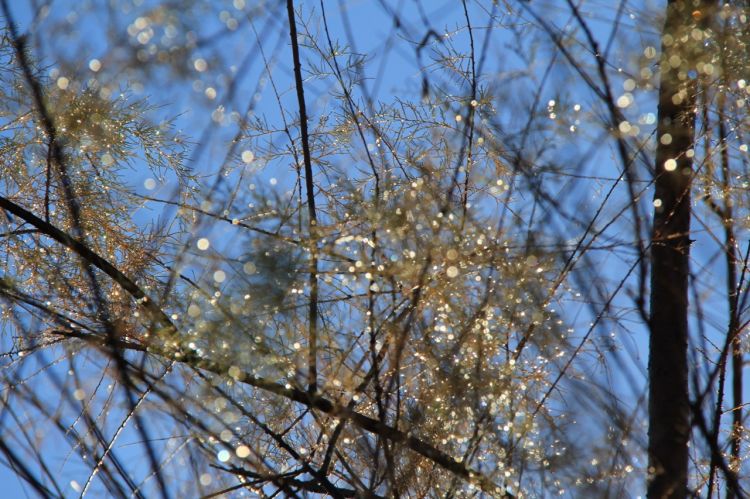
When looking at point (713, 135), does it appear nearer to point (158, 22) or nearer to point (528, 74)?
point (528, 74)

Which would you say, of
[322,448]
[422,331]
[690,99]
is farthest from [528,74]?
[322,448]

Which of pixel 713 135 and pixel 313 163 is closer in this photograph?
pixel 713 135

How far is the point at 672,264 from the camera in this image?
57 centimetres

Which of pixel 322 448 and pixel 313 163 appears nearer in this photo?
pixel 322 448

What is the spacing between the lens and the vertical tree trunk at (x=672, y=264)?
518mm

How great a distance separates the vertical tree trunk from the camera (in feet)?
1.70

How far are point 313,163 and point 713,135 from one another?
1.14 feet

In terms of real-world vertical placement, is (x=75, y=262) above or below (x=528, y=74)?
below

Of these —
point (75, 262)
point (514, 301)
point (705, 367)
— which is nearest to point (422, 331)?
point (514, 301)

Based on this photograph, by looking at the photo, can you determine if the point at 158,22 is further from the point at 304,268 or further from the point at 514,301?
the point at 514,301

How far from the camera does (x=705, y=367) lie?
560 millimetres

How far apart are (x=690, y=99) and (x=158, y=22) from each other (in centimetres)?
43

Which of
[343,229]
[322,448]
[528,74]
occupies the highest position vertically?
[528,74]

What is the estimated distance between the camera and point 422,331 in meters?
0.56
